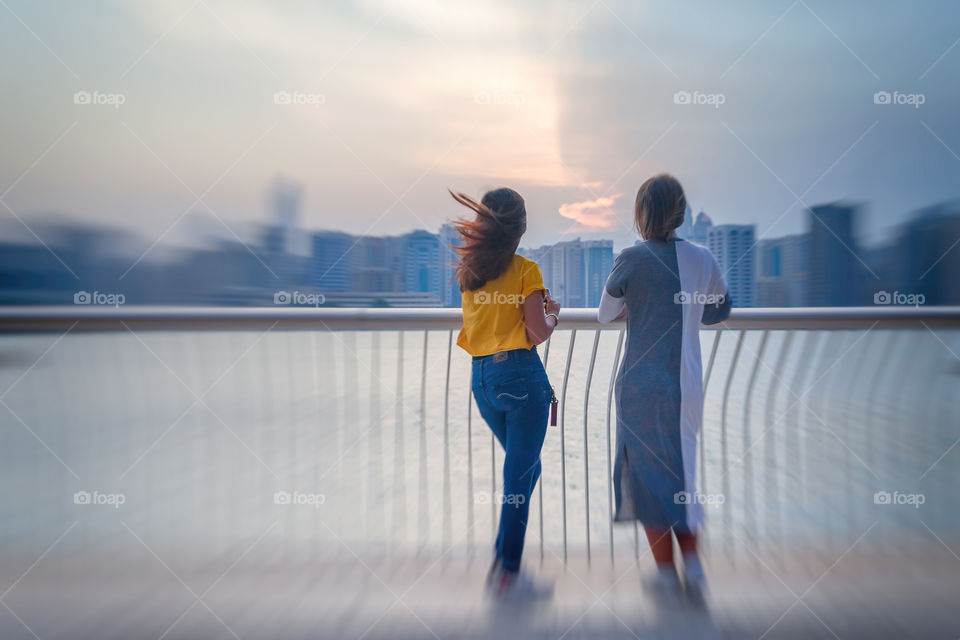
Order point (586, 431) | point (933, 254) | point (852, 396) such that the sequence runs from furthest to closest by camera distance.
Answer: point (933, 254), point (852, 396), point (586, 431)

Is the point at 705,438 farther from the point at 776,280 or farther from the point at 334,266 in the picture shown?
the point at 334,266

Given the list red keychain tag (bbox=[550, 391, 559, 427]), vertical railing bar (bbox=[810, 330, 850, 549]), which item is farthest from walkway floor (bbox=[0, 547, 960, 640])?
red keychain tag (bbox=[550, 391, 559, 427])

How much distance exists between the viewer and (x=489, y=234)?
69.5 inches

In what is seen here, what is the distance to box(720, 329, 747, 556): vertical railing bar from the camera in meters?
2.24

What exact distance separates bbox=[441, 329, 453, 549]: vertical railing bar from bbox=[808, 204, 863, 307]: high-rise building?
1860 mm

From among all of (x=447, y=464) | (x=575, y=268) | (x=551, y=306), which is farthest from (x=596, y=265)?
(x=447, y=464)

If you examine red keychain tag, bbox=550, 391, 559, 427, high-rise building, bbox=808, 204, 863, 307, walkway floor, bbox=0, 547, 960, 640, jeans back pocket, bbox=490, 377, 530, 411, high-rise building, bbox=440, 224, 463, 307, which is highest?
high-rise building, bbox=808, 204, 863, 307

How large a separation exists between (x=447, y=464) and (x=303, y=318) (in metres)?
0.98

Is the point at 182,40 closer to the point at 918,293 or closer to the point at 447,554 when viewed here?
the point at 447,554

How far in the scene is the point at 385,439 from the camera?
2.26 metres

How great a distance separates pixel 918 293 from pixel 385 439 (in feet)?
9.93

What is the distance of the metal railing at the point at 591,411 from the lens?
85.7 inches

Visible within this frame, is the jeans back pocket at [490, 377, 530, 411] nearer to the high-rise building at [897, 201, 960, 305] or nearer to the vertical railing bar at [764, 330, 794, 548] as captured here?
the vertical railing bar at [764, 330, 794, 548]

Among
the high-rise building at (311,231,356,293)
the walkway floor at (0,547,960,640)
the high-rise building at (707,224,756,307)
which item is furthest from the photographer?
the high-rise building at (311,231,356,293)
